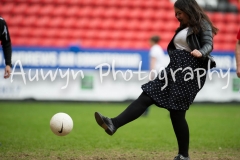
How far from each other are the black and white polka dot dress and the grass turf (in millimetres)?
1005

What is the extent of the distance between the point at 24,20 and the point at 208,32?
1327 cm

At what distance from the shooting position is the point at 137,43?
17203mm

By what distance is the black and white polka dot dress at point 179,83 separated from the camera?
5016mm

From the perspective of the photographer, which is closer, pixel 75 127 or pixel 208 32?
pixel 208 32

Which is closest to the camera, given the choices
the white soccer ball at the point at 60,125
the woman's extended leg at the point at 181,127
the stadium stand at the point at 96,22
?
the woman's extended leg at the point at 181,127

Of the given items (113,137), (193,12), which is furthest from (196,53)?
(113,137)

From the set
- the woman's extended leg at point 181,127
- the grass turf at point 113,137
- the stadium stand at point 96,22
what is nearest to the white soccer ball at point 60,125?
the grass turf at point 113,137

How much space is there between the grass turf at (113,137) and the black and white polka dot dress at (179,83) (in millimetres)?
1005

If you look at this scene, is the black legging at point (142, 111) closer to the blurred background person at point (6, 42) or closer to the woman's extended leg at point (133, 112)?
the woman's extended leg at point (133, 112)

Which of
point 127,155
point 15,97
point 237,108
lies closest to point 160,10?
point 237,108

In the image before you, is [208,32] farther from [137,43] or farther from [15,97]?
[137,43]

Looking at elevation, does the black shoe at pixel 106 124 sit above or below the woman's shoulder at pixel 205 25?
below

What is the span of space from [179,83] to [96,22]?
12.8 metres

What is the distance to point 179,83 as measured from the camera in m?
5.02
